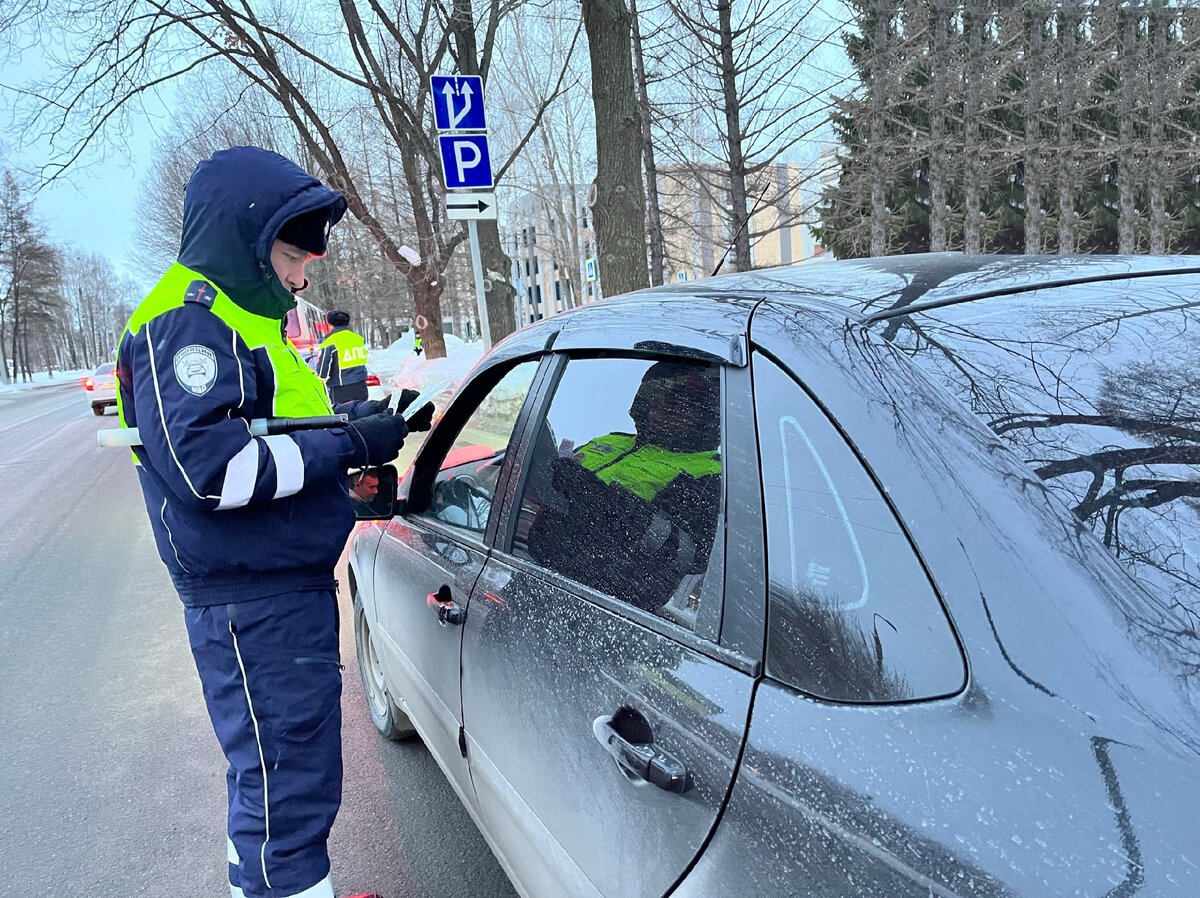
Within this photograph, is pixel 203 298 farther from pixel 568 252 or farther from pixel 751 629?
pixel 568 252

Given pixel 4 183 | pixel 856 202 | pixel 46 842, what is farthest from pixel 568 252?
pixel 46 842

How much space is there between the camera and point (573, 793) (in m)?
1.48

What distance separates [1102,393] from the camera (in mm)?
1197

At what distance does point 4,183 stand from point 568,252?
32004 millimetres

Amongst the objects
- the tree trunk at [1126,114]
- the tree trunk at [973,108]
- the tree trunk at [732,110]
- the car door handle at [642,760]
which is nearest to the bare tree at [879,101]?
the tree trunk at [973,108]

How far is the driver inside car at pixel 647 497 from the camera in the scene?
4.47ft

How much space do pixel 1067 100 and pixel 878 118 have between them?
302cm

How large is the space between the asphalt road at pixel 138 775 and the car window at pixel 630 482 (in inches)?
53.4

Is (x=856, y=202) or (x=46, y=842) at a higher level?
(x=856, y=202)

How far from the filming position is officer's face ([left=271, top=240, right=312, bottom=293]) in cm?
208

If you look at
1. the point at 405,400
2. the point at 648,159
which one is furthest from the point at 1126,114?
the point at 405,400

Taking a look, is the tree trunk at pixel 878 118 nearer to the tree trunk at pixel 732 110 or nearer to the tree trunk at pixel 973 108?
the tree trunk at pixel 973 108

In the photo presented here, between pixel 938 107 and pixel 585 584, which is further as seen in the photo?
pixel 938 107

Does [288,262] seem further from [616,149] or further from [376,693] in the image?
[616,149]
